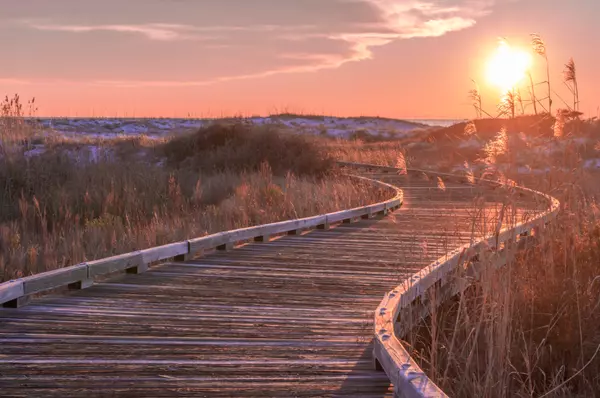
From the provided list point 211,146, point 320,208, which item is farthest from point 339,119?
point 320,208

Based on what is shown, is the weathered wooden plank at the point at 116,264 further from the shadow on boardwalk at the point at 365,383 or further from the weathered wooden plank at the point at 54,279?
the shadow on boardwalk at the point at 365,383

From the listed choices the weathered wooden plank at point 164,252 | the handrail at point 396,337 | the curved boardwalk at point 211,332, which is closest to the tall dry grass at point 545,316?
the handrail at point 396,337

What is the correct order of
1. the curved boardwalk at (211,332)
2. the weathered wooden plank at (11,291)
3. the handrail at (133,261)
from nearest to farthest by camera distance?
the curved boardwalk at (211,332)
the weathered wooden plank at (11,291)
the handrail at (133,261)

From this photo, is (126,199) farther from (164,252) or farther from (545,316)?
(545,316)

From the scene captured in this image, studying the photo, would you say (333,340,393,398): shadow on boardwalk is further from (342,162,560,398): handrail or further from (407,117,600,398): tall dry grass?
(407,117,600,398): tall dry grass

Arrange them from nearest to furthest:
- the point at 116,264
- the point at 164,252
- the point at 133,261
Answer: the point at 116,264, the point at 133,261, the point at 164,252

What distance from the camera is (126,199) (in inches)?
527

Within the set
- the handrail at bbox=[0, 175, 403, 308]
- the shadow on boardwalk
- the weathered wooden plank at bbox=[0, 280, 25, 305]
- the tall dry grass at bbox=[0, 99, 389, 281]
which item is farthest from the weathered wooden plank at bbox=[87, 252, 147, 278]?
the shadow on boardwalk

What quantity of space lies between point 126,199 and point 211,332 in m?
8.74

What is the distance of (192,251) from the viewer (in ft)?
26.7

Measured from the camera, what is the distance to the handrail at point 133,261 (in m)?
5.80

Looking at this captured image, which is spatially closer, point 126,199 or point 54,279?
point 54,279

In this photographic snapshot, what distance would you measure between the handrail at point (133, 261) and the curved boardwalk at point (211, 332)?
0.12 meters

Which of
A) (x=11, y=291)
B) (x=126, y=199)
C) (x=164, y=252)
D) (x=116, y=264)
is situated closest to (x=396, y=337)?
(x=11, y=291)
